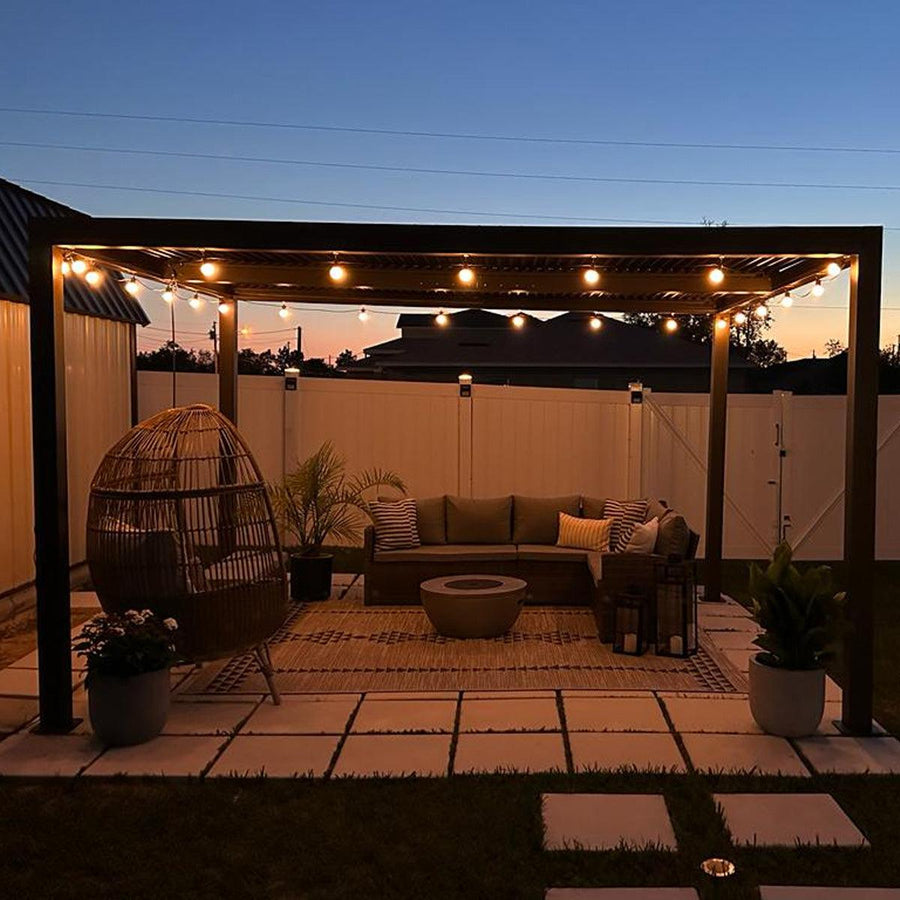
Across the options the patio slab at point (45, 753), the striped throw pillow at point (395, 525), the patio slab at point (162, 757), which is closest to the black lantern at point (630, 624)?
the striped throw pillow at point (395, 525)

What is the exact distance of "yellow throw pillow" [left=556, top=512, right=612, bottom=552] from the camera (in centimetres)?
760

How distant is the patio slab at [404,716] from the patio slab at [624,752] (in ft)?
2.29

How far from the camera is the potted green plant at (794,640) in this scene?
14.5 ft

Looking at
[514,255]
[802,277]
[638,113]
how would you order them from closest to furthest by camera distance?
1. [514,255]
2. [802,277]
3. [638,113]

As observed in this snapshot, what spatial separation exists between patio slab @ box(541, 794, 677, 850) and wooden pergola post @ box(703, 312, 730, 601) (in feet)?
13.8

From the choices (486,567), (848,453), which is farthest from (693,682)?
(486,567)

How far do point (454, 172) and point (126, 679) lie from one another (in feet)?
33.8

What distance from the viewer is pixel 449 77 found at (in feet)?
33.3

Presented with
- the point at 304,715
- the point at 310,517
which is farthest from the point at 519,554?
the point at 304,715

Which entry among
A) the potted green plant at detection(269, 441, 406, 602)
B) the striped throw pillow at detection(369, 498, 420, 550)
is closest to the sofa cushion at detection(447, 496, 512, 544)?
the striped throw pillow at detection(369, 498, 420, 550)

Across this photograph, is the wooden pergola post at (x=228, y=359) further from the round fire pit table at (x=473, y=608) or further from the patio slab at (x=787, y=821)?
the patio slab at (x=787, y=821)

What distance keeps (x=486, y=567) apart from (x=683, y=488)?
3.15 meters

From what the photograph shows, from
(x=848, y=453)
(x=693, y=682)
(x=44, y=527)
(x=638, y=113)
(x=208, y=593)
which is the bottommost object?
(x=693, y=682)

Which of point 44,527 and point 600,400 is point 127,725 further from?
point 600,400
